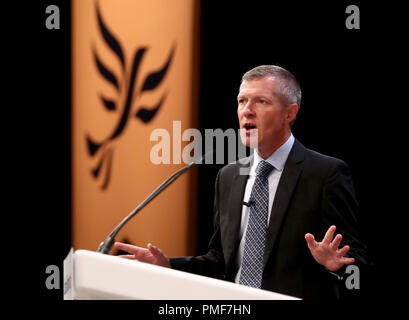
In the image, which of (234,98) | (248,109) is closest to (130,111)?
(234,98)

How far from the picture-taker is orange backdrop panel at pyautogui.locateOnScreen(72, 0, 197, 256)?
2.88 meters

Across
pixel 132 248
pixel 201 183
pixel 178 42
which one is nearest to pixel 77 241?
pixel 201 183

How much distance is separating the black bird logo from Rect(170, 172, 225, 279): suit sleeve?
984mm

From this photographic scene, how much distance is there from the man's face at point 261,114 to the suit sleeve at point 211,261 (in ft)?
1.02

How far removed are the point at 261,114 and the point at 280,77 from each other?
0.18 meters

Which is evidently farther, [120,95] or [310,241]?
[120,95]

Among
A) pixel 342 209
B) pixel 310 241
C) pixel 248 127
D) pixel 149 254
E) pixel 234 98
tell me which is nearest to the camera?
pixel 310 241

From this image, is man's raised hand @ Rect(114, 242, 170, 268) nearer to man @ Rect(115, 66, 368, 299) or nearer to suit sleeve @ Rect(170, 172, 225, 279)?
man @ Rect(115, 66, 368, 299)

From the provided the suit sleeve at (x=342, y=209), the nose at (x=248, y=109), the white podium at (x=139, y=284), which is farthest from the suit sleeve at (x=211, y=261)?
the white podium at (x=139, y=284)

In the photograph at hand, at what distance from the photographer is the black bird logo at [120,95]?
2914 millimetres

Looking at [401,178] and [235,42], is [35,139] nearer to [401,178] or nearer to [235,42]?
[235,42]

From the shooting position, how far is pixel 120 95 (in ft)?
9.77

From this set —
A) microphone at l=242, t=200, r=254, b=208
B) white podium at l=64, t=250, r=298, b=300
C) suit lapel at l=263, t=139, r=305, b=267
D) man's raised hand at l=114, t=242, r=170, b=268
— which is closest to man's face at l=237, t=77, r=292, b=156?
suit lapel at l=263, t=139, r=305, b=267

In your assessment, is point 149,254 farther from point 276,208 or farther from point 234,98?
point 234,98
